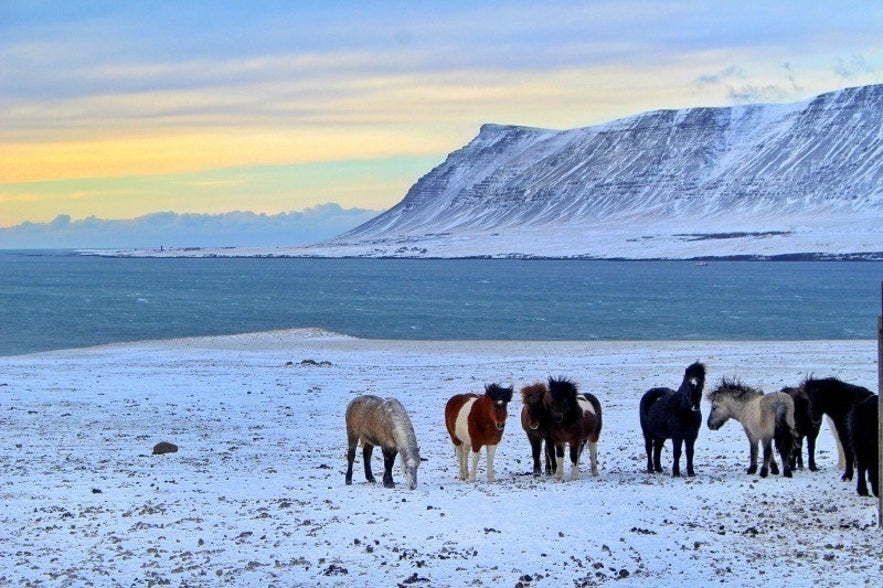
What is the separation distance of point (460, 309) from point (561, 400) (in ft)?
223

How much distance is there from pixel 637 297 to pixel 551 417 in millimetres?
86537

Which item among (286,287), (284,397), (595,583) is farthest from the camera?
(286,287)

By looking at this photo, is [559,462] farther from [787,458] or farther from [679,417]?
[787,458]

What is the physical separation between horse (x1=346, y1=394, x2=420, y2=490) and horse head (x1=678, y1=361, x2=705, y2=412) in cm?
390

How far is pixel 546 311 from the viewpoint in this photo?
269ft

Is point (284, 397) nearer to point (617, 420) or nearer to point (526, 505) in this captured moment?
point (617, 420)

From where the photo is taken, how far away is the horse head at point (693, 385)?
16125mm

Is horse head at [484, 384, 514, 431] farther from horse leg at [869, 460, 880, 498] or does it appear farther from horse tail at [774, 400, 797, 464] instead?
horse leg at [869, 460, 880, 498]

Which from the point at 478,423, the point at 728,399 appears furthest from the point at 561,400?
the point at 728,399

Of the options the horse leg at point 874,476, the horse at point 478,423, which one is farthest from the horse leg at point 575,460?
the horse leg at point 874,476

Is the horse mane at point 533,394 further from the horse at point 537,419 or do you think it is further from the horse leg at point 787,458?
the horse leg at point 787,458

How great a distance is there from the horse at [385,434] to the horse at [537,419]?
5.45 ft

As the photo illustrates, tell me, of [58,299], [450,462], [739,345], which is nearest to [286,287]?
[58,299]

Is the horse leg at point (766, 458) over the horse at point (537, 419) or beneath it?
beneath
